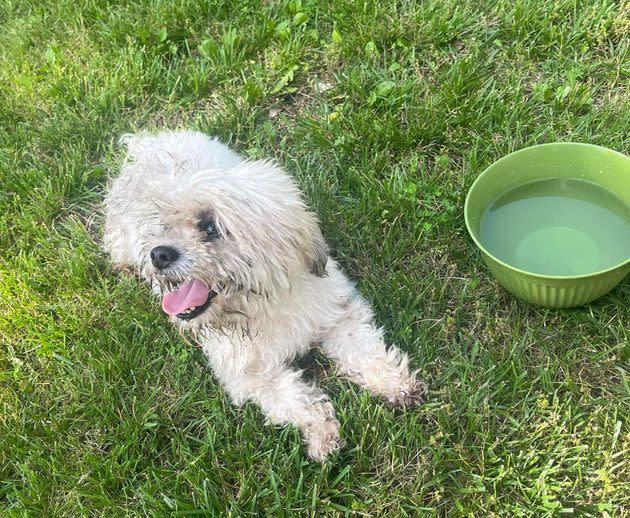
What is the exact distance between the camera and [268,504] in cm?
263

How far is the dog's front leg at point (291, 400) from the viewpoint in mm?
2689

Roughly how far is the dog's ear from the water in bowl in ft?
2.77

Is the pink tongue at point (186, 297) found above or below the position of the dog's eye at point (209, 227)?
below

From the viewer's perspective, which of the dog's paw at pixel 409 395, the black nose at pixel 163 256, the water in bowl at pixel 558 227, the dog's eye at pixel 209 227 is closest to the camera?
the black nose at pixel 163 256

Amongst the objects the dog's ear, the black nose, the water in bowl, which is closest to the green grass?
the water in bowl

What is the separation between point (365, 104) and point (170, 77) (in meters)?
1.33

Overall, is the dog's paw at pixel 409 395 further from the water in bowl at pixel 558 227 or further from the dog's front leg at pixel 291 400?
the water in bowl at pixel 558 227

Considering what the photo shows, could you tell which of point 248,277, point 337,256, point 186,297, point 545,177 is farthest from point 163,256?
point 545,177

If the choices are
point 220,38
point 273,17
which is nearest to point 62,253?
point 220,38

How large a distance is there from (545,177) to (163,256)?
1.87 m

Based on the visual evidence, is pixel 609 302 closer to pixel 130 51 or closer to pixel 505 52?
pixel 505 52

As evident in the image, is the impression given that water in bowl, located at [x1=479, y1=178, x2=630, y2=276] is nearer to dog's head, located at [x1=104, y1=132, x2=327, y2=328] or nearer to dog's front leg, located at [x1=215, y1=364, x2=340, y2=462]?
dog's head, located at [x1=104, y1=132, x2=327, y2=328]

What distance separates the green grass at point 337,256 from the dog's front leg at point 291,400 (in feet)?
0.20

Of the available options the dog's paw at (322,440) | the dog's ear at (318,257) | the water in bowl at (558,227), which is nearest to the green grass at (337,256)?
the dog's paw at (322,440)
